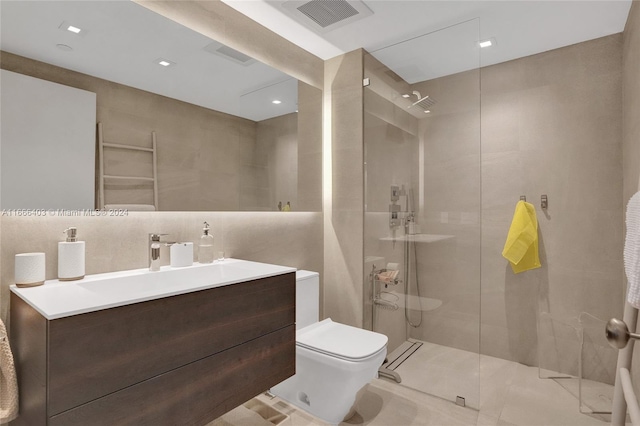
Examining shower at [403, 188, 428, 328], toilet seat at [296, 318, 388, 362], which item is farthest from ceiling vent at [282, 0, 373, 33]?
toilet seat at [296, 318, 388, 362]

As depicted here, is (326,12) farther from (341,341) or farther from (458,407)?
(458,407)

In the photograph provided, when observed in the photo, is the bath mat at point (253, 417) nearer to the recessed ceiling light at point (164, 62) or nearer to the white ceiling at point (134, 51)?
the white ceiling at point (134, 51)

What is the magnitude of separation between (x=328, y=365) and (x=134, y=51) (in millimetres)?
1853

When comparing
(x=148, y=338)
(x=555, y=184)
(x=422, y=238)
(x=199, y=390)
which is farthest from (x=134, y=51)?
(x=555, y=184)

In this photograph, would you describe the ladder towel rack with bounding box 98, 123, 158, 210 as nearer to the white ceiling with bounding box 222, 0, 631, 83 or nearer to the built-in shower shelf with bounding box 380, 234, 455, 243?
the white ceiling with bounding box 222, 0, 631, 83

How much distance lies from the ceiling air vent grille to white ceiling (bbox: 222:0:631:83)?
11 centimetres

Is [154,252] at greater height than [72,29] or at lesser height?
lesser

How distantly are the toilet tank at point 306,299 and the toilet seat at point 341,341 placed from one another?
0.16ft

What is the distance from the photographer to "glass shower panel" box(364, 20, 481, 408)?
219 centimetres

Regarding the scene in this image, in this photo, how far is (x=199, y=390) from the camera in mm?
1238

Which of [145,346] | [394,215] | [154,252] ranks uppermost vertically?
[394,215]

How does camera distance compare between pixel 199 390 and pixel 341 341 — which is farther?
pixel 341 341

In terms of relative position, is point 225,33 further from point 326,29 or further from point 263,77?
point 326,29

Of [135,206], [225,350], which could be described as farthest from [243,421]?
[135,206]
